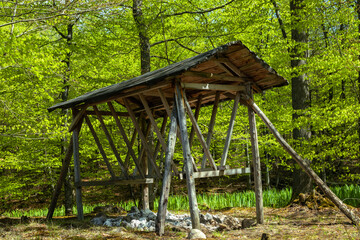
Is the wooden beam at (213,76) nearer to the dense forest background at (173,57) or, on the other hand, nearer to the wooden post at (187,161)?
the wooden post at (187,161)

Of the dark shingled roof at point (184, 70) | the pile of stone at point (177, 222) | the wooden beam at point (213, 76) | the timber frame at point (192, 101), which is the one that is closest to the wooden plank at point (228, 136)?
the timber frame at point (192, 101)

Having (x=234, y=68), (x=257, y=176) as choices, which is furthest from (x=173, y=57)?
(x=257, y=176)

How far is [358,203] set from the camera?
8.95m

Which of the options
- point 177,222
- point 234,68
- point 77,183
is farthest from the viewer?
point 77,183

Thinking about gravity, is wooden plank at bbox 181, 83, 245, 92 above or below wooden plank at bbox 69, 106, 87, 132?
above

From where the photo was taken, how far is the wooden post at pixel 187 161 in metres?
5.28

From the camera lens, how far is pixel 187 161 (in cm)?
542

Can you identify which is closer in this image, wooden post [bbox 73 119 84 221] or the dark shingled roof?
the dark shingled roof

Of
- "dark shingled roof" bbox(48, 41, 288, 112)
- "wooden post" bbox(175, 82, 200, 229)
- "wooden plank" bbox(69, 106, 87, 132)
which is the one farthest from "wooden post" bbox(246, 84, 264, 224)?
"wooden plank" bbox(69, 106, 87, 132)

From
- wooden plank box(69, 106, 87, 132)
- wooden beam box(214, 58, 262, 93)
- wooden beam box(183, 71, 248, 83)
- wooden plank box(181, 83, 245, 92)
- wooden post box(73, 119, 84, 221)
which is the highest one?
wooden beam box(214, 58, 262, 93)

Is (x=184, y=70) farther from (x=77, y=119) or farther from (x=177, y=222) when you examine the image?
(x=77, y=119)

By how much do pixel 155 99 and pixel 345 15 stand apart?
4767 millimetres

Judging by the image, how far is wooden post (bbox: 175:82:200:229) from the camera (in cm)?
528

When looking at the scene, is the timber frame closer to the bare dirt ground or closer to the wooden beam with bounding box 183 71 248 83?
the wooden beam with bounding box 183 71 248 83
